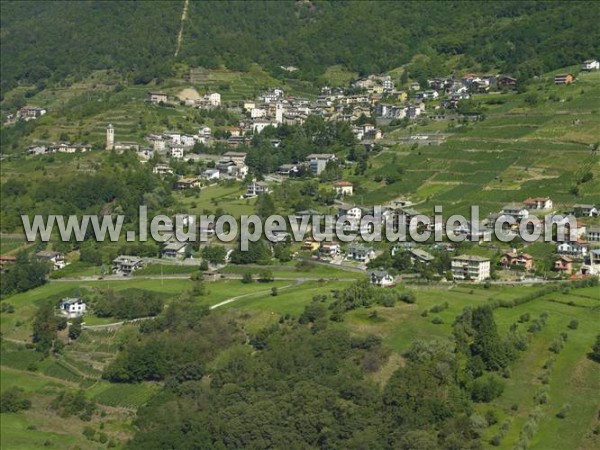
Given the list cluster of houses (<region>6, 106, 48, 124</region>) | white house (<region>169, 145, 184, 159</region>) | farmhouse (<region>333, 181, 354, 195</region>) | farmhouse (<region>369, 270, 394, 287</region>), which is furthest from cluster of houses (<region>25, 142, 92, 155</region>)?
farmhouse (<region>369, 270, 394, 287</region>)

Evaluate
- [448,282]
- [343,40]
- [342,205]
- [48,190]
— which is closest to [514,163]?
[342,205]

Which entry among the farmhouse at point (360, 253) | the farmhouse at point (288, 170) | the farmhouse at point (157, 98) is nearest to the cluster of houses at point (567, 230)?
the farmhouse at point (360, 253)

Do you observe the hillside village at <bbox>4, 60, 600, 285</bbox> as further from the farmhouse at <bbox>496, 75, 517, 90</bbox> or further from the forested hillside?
the forested hillside

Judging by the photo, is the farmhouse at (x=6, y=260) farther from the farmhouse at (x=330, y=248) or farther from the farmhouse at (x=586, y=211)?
the farmhouse at (x=586, y=211)

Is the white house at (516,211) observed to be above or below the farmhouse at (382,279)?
above

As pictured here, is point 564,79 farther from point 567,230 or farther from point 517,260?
point 517,260

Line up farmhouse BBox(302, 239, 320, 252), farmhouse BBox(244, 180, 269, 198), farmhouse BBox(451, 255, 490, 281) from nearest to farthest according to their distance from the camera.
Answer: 1. farmhouse BBox(451, 255, 490, 281)
2. farmhouse BBox(302, 239, 320, 252)
3. farmhouse BBox(244, 180, 269, 198)

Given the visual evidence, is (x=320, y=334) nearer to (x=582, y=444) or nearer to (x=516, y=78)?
(x=582, y=444)
